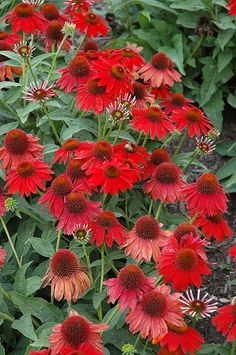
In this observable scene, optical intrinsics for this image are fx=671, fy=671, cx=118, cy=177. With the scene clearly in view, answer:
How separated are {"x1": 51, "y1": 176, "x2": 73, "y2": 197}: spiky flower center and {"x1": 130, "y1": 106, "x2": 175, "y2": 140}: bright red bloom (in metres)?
0.48

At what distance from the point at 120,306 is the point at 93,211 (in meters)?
0.41

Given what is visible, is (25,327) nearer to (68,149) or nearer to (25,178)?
(25,178)

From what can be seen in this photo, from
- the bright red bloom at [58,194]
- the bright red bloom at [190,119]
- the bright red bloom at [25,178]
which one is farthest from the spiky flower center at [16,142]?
the bright red bloom at [190,119]

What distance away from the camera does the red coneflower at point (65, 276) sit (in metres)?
2.20

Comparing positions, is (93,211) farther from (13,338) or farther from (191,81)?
(191,81)

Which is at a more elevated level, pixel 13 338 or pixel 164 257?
pixel 164 257

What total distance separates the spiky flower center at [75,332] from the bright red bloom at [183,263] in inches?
12.9

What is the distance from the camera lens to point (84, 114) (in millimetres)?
3088

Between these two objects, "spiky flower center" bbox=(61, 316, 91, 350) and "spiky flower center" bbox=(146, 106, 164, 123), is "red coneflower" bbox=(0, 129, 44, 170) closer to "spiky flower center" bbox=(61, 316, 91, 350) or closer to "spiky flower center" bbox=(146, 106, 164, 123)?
"spiky flower center" bbox=(146, 106, 164, 123)

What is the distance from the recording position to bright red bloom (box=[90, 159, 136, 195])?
8.02 ft

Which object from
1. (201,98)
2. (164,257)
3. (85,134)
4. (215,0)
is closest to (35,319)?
(164,257)

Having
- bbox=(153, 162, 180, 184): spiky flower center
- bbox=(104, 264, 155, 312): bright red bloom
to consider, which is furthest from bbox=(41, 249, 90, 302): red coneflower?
bbox=(153, 162, 180, 184): spiky flower center

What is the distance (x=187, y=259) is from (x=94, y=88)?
3.12ft

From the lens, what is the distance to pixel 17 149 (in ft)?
8.57
